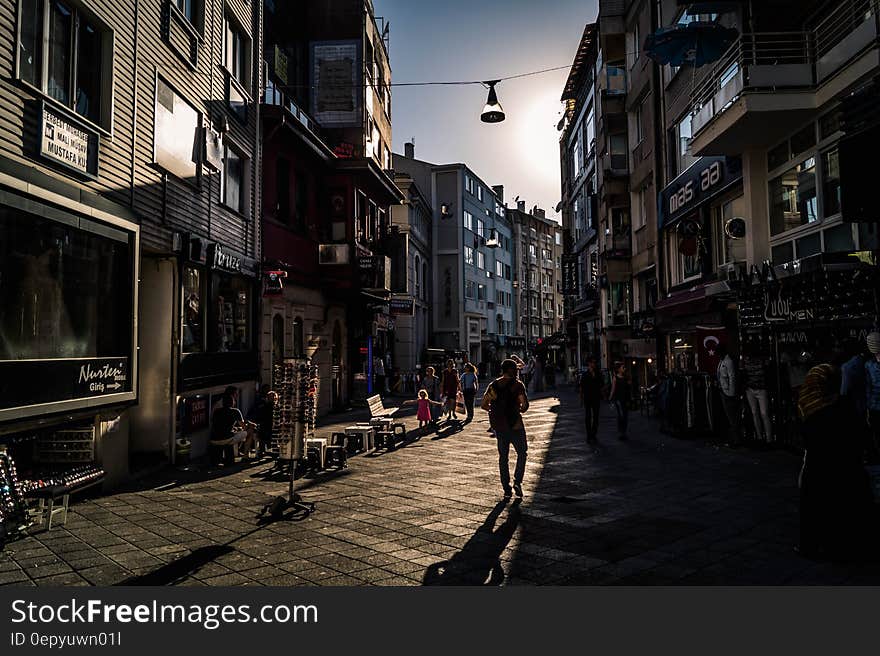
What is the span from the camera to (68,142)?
887 centimetres

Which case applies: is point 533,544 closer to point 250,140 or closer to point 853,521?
point 853,521

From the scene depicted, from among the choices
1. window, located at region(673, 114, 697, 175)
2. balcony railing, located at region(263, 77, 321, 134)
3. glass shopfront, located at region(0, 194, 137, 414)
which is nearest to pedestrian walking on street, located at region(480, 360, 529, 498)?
glass shopfront, located at region(0, 194, 137, 414)

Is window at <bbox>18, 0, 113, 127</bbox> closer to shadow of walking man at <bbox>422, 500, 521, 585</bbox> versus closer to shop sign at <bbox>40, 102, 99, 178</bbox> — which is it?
shop sign at <bbox>40, 102, 99, 178</bbox>

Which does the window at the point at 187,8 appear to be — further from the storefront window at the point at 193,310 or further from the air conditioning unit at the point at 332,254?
the air conditioning unit at the point at 332,254

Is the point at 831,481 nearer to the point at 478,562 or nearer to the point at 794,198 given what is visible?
the point at 478,562

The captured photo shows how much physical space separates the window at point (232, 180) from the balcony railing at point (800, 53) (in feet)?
36.3

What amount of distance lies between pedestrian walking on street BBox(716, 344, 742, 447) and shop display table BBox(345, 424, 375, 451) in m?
7.25

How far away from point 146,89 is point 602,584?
10969 mm

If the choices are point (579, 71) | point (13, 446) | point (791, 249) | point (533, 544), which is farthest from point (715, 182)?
point (579, 71)

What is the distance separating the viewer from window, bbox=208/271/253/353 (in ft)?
45.9

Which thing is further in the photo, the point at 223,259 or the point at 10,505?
the point at 223,259

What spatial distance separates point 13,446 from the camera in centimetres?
876

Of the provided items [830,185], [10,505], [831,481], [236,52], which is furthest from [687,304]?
[10,505]

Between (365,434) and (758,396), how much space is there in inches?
308
